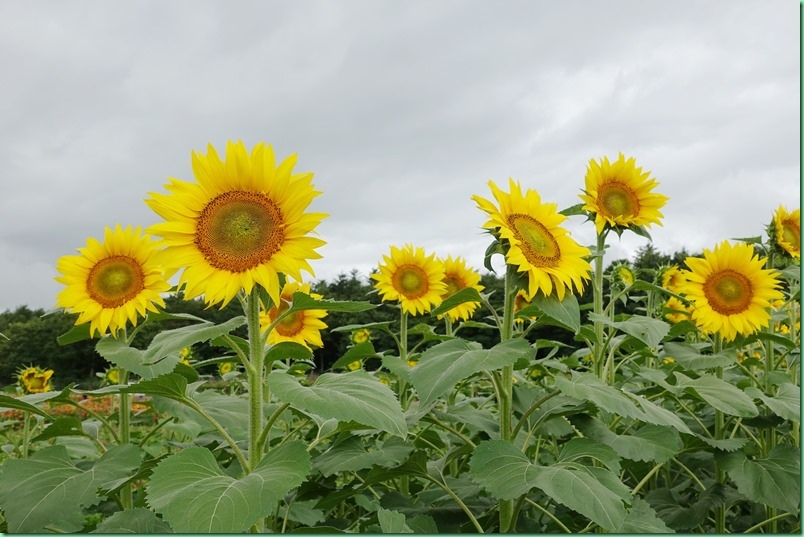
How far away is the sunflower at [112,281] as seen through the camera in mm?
3037

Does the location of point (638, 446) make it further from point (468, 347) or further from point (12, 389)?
point (12, 389)

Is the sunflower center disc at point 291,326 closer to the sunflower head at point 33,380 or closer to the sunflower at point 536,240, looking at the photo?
the sunflower at point 536,240

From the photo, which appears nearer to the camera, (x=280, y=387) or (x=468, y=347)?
(x=280, y=387)

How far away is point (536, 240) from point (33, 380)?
491cm

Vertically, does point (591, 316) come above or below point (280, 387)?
above

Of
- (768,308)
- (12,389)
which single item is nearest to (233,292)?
(768,308)

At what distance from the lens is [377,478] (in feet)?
8.92

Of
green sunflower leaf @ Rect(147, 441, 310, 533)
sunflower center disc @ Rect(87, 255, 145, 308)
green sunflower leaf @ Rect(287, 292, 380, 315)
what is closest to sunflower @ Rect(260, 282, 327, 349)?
sunflower center disc @ Rect(87, 255, 145, 308)

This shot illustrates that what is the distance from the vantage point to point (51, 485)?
2408mm

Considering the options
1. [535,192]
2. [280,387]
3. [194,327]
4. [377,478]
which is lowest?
[377,478]

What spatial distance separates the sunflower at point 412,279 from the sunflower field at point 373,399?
1.06m

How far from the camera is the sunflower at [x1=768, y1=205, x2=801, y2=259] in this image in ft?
14.4

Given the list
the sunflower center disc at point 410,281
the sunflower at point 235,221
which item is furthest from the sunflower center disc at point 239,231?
the sunflower center disc at point 410,281

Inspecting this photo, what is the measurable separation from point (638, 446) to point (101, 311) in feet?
8.19
